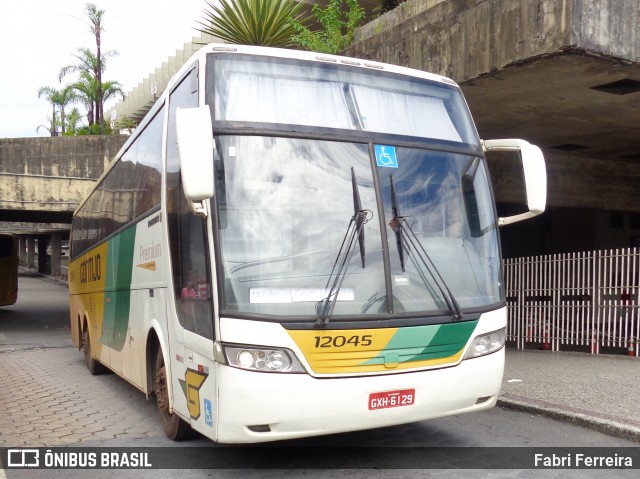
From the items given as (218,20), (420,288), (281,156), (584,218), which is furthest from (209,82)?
(584,218)

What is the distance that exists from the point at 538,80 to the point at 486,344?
208 inches

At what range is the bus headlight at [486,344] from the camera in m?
5.18

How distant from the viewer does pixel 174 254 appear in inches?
221

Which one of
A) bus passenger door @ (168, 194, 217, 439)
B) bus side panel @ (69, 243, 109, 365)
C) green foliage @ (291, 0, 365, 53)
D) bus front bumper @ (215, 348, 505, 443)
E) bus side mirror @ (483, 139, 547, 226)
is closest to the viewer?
bus front bumper @ (215, 348, 505, 443)

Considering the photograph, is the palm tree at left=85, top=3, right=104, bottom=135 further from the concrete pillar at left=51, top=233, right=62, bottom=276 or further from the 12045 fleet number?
the 12045 fleet number

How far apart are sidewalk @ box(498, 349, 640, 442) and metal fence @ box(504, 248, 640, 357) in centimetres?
51

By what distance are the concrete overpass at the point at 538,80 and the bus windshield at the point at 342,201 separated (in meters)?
3.37

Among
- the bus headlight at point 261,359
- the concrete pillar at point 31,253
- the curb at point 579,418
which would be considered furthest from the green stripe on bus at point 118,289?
the concrete pillar at point 31,253

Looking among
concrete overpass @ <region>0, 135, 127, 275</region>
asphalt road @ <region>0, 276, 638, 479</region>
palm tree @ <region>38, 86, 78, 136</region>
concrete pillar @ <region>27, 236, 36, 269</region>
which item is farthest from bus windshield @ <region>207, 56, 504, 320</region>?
concrete pillar @ <region>27, 236, 36, 269</region>

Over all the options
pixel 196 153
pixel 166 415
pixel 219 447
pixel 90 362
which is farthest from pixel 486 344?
pixel 90 362

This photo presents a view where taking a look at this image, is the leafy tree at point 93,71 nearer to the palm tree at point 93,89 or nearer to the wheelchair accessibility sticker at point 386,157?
the palm tree at point 93,89

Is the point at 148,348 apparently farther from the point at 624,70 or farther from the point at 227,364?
the point at 624,70

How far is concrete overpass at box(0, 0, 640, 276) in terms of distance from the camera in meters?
8.09

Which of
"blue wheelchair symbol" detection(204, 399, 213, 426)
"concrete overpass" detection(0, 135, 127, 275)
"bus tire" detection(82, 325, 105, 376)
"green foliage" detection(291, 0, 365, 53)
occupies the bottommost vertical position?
"bus tire" detection(82, 325, 105, 376)
